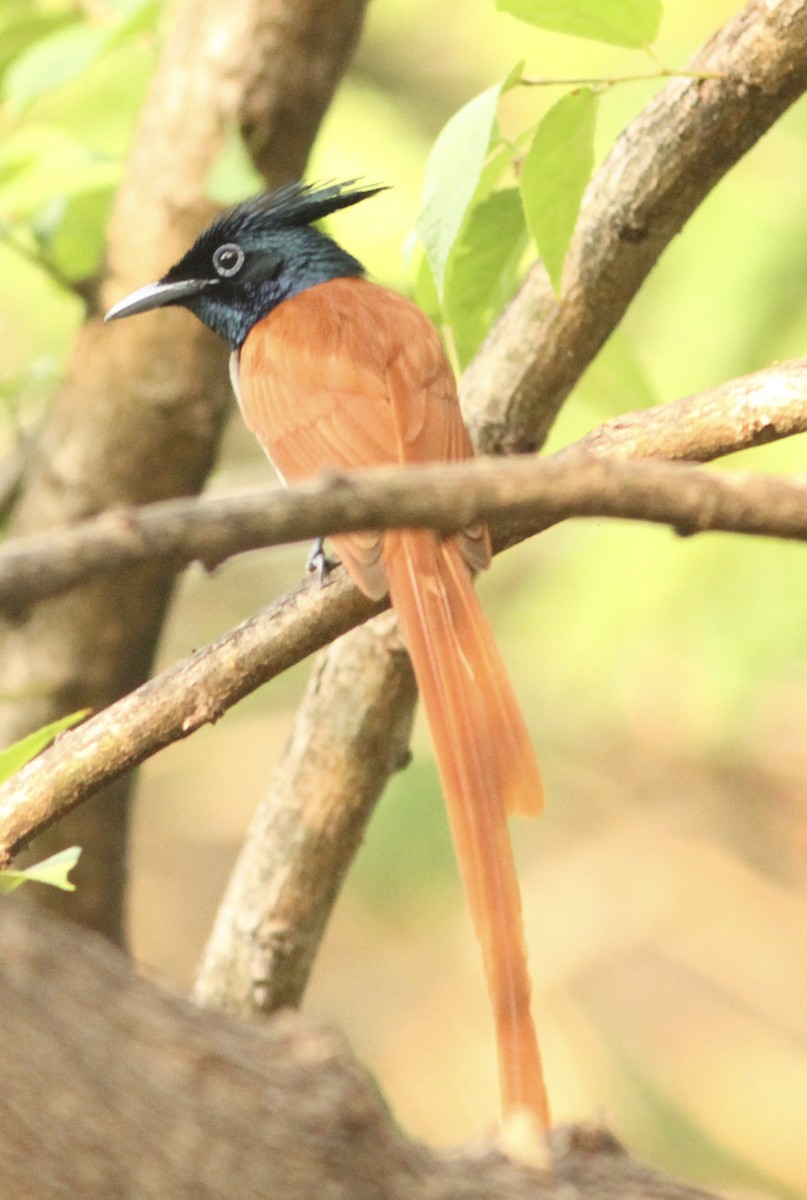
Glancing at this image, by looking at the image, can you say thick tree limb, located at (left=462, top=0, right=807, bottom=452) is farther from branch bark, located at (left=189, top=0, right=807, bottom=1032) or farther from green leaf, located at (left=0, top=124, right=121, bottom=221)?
green leaf, located at (left=0, top=124, right=121, bottom=221)

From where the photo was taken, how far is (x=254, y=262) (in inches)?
148

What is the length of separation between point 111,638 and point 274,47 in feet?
4.85

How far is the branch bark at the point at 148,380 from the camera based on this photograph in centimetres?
354

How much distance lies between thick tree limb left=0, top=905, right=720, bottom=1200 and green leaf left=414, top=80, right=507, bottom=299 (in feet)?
3.36

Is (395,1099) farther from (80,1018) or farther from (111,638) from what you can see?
(80,1018)

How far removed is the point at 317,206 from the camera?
3.67 m

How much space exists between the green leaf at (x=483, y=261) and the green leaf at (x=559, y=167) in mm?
433

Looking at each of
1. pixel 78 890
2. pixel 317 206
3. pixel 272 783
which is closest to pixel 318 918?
pixel 272 783

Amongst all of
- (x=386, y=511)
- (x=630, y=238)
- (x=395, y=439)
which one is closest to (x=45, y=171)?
(x=395, y=439)

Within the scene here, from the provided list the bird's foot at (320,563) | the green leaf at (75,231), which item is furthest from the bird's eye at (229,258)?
the bird's foot at (320,563)

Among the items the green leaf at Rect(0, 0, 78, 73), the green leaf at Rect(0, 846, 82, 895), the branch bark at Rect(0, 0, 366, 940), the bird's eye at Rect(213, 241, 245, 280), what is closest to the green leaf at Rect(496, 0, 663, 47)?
the green leaf at Rect(0, 846, 82, 895)

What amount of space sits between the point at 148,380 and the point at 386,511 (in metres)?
2.60

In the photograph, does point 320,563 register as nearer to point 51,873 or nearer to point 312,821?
point 312,821

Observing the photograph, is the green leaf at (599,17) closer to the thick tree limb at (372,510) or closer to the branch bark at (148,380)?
the thick tree limb at (372,510)
